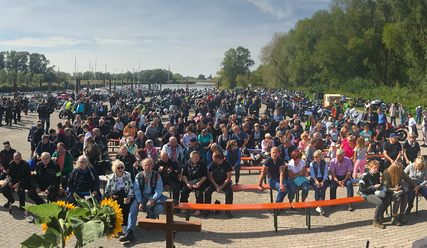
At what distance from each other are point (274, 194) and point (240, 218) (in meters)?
1.74

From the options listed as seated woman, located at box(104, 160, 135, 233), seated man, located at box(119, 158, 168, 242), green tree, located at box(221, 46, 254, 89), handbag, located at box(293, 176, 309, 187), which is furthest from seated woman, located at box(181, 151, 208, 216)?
green tree, located at box(221, 46, 254, 89)

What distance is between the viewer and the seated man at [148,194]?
19.6 feet

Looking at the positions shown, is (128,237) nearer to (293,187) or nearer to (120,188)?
(120,188)

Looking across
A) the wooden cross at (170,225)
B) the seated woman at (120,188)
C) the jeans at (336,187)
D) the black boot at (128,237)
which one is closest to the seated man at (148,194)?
the seated woman at (120,188)

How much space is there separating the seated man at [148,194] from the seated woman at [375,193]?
3.97 metres

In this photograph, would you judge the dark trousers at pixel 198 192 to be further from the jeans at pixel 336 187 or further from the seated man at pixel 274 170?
the jeans at pixel 336 187

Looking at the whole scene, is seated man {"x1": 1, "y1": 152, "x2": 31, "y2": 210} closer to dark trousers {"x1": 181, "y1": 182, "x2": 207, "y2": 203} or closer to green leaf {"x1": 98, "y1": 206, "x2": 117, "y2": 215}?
dark trousers {"x1": 181, "y1": 182, "x2": 207, "y2": 203}

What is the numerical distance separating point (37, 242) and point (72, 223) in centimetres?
20

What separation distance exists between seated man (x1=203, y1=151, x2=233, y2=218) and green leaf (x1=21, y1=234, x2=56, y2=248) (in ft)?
17.4

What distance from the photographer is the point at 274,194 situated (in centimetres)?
812

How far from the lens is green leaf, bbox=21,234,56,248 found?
1.60 metres

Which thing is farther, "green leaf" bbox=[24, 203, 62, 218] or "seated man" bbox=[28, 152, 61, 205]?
"seated man" bbox=[28, 152, 61, 205]

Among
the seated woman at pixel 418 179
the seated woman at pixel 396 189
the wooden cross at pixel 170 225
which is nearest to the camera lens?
the wooden cross at pixel 170 225

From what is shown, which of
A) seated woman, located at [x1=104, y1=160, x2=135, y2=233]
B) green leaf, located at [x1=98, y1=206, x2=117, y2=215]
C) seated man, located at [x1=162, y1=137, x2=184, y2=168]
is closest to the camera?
green leaf, located at [x1=98, y1=206, x2=117, y2=215]
